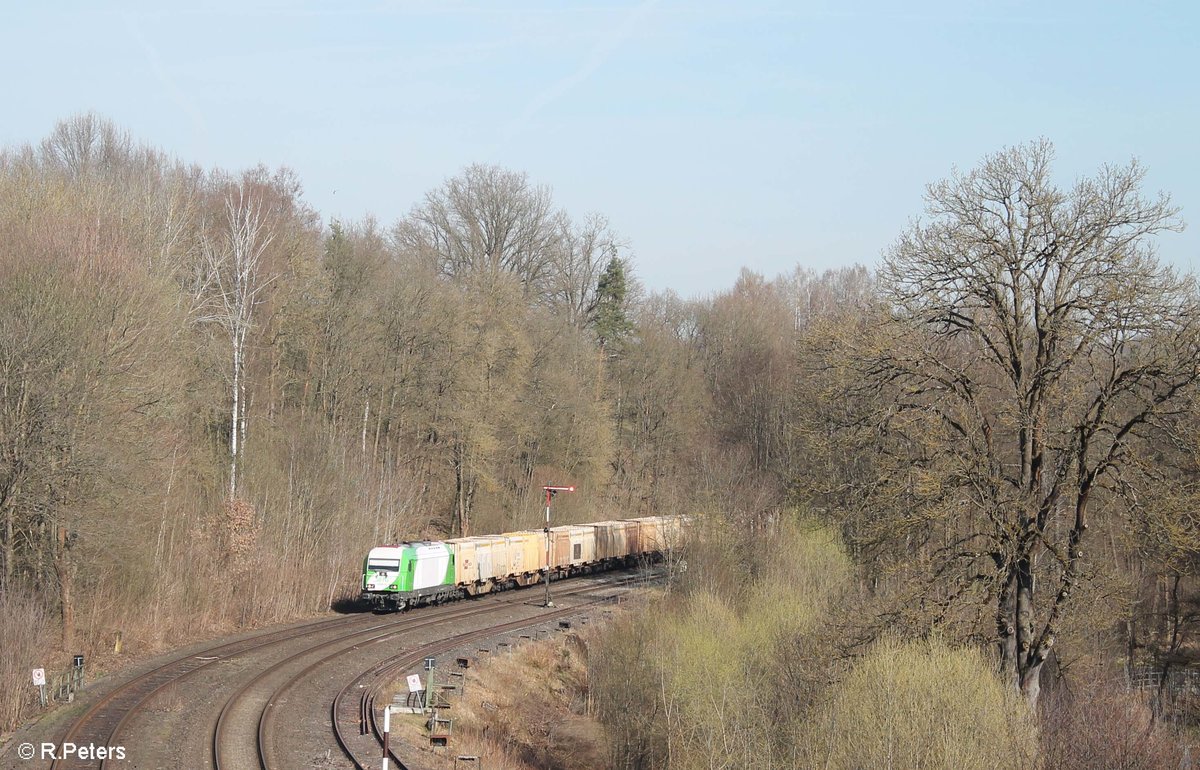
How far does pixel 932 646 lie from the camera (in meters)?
15.8

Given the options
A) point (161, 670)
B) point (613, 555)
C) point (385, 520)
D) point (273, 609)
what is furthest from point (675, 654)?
point (613, 555)

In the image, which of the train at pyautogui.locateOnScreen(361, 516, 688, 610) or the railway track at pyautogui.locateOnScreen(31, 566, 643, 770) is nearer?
the railway track at pyautogui.locateOnScreen(31, 566, 643, 770)

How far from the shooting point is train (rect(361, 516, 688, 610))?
33.9 meters

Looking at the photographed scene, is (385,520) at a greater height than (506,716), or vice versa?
(385,520)

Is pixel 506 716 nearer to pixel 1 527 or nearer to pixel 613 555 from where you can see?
pixel 1 527

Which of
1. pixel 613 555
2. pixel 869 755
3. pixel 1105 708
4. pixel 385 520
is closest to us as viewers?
pixel 869 755

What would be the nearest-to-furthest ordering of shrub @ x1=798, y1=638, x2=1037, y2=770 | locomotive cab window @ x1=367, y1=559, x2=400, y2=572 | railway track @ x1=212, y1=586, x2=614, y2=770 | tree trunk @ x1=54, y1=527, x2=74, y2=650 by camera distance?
shrub @ x1=798, y1=638, x2=1037, y2=770
railway track @ x1=212, y1=586, x2=614, y2=770
tree trunk @ x1=54, y1=527, x2=74, y2=650
locomotive cab window @ x1=367, y1=559, x2=400, y2=572

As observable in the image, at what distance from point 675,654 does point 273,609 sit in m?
16.1

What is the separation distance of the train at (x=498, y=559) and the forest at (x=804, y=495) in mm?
2594

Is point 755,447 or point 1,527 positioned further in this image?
point 755,447

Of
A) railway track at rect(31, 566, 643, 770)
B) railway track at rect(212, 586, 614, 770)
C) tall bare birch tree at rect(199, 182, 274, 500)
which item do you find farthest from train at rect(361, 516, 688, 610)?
tall bare birch tree at rect(199, 182, 274, 500)

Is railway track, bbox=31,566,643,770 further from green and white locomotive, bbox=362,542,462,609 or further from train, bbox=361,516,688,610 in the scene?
train, bbox=361,516,688,610

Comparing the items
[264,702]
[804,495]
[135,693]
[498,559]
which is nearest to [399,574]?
[498,559]

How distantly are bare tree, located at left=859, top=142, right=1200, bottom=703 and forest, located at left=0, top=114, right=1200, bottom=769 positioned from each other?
A: 8cm
